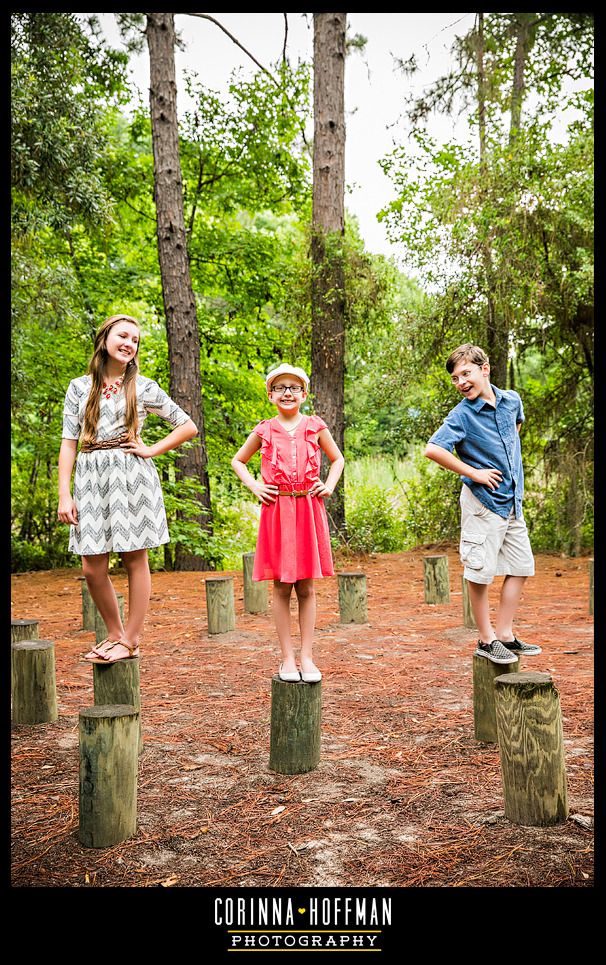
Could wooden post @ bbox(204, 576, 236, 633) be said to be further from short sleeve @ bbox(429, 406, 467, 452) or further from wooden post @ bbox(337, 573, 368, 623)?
short sleeve @ bbox(429, 406, 467, 452)

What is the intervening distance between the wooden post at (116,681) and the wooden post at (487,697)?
1.82 metres

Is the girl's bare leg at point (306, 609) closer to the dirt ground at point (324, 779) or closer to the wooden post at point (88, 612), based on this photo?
the dirt ground at point (324, 779)

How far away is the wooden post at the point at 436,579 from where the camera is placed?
27.0ft

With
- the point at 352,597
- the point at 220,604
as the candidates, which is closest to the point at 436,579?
the point at 352,597

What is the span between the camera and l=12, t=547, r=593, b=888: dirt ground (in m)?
2.86

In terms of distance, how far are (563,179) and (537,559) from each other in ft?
17.0

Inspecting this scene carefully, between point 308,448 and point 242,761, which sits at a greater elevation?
point 308,448

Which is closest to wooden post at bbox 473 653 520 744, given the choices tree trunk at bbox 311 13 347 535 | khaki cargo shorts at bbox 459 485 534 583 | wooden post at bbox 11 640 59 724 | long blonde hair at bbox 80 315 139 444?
khaki cargo shorts at bbox 459 485 534 583

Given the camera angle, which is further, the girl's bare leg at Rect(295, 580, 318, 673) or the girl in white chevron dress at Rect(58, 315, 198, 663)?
the girl in white chevron dress at Rect(58, 315, 198, 663)

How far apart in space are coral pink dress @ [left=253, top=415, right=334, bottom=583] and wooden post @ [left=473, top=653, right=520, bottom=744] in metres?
0.98

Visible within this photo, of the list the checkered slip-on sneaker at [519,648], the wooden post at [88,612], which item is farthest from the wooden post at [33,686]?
the checkered slip-on sneaker at [519,648]

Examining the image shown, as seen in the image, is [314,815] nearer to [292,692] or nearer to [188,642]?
[292,692]

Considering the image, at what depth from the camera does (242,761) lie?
3.98 metres
